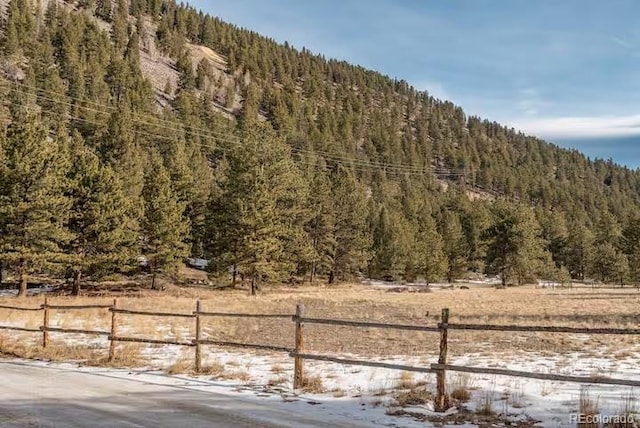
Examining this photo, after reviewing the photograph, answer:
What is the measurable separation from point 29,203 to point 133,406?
2981cm

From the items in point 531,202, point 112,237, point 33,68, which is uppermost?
point 33,68

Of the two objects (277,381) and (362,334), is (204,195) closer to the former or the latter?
(362,334)

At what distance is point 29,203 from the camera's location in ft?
111

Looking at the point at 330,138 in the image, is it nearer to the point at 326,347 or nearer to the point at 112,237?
the point at 112,237

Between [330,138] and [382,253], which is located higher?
[330,138]

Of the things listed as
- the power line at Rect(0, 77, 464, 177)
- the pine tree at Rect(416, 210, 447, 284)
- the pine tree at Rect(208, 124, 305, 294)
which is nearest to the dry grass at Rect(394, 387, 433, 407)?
the pine tree at Rect(208, 124, 305, 294)

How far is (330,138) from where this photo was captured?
535ft

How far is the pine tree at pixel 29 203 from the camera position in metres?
33.9

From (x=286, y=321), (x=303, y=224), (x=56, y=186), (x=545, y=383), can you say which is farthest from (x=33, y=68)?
(x=545, y=383)

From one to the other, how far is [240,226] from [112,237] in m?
10.4

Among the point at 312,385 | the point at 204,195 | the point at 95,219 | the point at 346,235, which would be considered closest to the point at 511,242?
the point at 346,235

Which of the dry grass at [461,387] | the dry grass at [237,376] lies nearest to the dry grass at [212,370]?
the dry grass at [237,376]

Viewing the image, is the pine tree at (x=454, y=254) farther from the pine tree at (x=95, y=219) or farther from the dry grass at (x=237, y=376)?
the dry grass at (x=237, y=376)

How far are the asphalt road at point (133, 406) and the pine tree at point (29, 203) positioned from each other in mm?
25945
